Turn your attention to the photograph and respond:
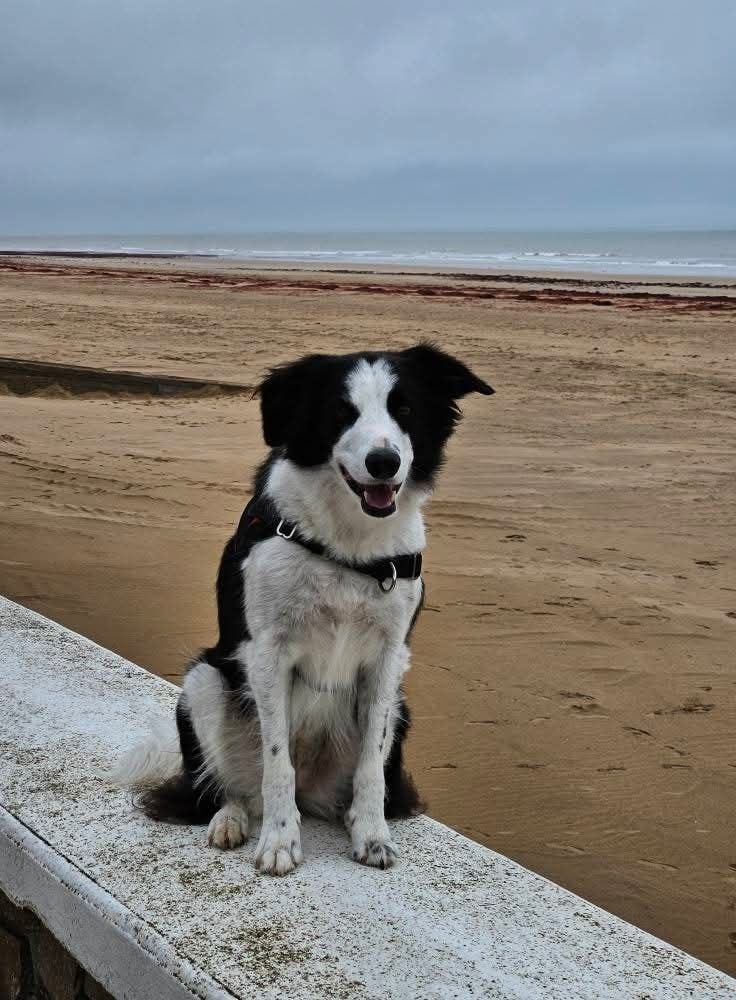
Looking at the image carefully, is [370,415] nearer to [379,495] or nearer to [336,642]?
[379,495]

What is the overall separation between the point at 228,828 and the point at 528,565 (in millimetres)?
3638

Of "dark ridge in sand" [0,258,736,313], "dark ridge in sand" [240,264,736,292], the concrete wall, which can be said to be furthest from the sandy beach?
"dark ridge in sand" [240,264,736,292]

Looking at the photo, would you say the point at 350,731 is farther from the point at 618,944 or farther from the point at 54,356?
the point at 54,356

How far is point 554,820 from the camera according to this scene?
3.46 m

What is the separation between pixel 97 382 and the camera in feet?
38.9

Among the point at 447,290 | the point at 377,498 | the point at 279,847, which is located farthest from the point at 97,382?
the point at 447,290

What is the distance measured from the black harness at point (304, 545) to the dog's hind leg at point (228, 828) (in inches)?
27.8

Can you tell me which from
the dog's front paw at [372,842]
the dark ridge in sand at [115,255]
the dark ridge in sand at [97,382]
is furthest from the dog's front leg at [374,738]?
the dark ridge in sand at [115,255]

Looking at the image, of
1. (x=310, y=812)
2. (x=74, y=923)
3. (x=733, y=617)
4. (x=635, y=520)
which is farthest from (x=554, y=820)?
(x=635, y=520)

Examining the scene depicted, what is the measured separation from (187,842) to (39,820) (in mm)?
384

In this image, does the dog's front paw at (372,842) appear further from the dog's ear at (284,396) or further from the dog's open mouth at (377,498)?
the dog's ear at (284,396)

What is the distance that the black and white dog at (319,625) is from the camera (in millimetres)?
2500

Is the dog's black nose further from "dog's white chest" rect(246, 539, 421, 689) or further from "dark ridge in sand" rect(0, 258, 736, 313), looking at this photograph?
"dark ridge in sand" rect(0, 258, 736, 313)

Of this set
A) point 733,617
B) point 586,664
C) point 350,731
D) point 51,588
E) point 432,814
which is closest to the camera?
point 350,731
